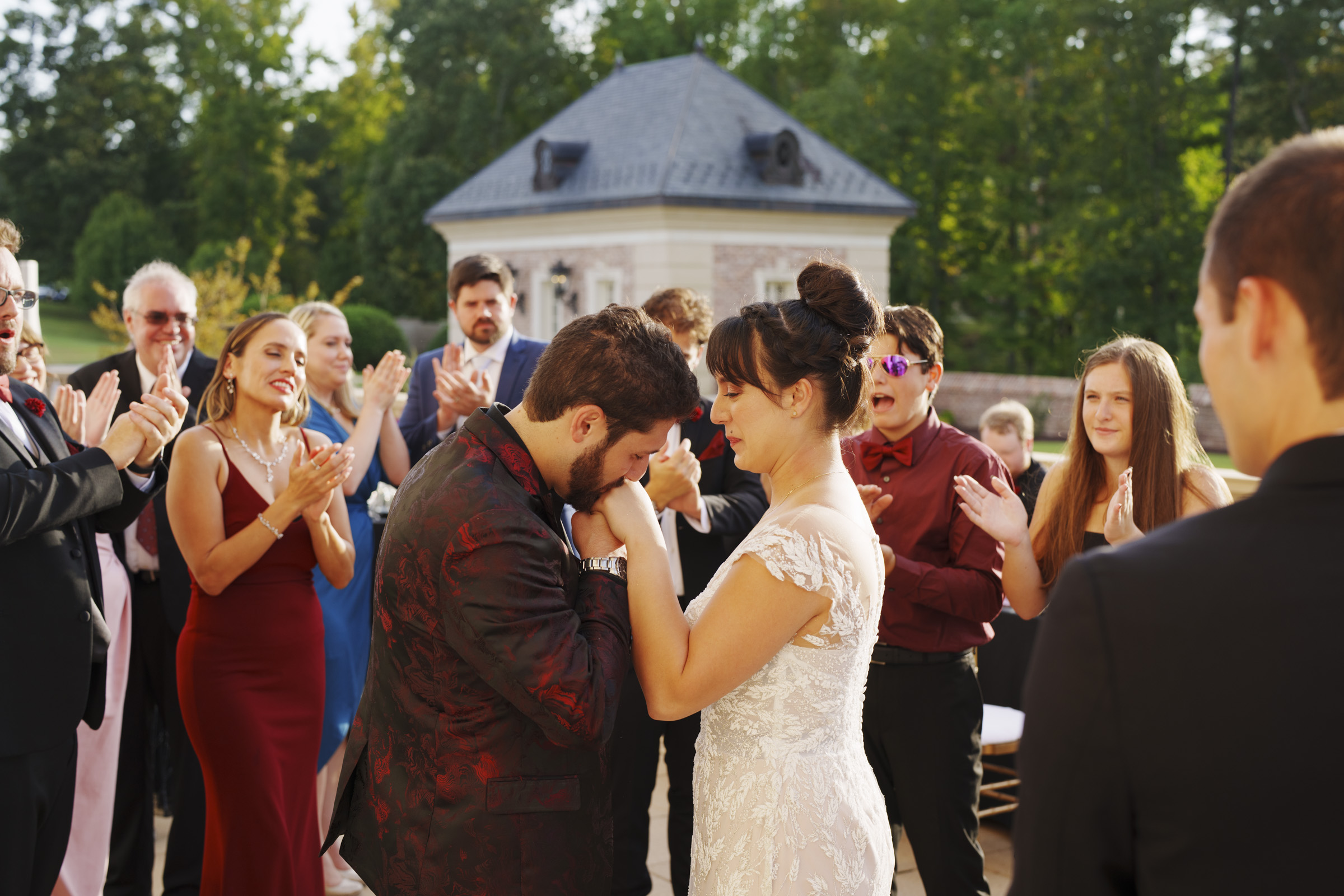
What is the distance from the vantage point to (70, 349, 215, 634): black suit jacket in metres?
4.21

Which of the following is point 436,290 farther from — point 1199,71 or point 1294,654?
point 1294,654

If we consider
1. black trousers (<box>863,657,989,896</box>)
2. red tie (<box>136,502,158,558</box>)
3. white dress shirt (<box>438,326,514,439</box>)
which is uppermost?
white dress shirt (<box>438,326,514,439</box>)

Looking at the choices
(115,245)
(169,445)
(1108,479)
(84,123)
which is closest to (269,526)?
(169,445)

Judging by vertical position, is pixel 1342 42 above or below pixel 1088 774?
above

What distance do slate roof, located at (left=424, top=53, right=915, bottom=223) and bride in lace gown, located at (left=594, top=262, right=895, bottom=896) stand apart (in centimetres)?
2183

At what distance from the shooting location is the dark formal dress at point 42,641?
8.87ft

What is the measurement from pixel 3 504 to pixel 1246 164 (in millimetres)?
30367

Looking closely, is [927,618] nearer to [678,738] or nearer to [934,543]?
[934,543]

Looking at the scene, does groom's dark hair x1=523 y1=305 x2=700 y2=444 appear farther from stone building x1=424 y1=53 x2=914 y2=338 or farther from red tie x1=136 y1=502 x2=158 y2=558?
stone building x1=424 y1=53 x2=914 y2=338

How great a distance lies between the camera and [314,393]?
4836 mm

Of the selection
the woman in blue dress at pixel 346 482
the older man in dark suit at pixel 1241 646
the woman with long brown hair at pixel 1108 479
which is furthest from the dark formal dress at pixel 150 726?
the older man in dark suit at pixel 1241 646

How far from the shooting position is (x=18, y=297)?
2857 millimetres

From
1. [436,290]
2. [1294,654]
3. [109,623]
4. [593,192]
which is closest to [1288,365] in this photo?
[1294,654]

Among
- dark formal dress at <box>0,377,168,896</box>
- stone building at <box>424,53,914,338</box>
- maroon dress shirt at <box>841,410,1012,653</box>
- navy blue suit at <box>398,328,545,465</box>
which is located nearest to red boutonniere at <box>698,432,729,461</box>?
maroon dress shirt at <box>841,410,1012,653</box>
